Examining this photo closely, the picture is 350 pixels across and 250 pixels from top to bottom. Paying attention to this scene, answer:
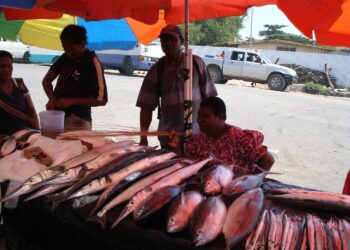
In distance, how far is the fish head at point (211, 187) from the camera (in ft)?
5.55

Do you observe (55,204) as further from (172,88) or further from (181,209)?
(172,88)

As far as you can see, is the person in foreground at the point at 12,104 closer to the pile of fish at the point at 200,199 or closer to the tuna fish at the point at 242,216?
the pile of fish at the point at 200,199

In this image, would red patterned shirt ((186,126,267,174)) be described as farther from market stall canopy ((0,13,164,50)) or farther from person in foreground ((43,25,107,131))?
market stall canopy ((0,13,164,50))

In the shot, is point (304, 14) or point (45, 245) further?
point (304, 14)

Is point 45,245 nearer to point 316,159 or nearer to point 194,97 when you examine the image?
point 194,97

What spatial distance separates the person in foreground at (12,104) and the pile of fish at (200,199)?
3.30 feet

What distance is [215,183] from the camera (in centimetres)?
173

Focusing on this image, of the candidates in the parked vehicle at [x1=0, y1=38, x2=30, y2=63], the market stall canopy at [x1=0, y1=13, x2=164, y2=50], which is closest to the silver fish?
the market stall canopy at [x1=0, y1=13, x2=164, y2=50]

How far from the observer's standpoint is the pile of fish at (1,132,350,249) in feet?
4.83

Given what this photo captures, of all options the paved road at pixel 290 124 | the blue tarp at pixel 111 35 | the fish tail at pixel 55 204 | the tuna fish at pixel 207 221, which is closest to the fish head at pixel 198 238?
the tuna fish at pixel 207 221

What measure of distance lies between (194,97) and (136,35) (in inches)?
96.6

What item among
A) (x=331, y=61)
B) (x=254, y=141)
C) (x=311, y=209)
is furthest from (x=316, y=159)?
(x=331, y=61)

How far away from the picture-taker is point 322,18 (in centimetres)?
310

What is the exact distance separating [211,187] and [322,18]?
2118 millimetres
